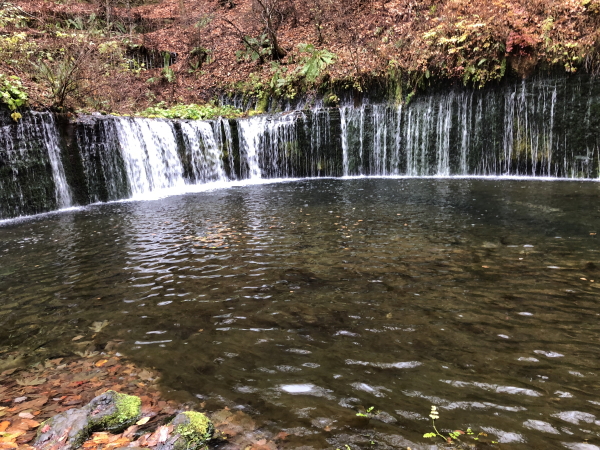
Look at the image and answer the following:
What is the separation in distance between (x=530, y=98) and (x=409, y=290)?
39.9ft

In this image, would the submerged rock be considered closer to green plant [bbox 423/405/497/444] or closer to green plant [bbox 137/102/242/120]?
green plant [bbox 423/405/497/444]

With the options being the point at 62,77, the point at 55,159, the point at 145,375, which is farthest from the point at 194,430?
the point at 62,77

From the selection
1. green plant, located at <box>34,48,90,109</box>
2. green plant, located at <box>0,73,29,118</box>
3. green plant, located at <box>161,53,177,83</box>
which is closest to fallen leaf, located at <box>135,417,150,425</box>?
green plant, located at <box>0,73,29,118</box>

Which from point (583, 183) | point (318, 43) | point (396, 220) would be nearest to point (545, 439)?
A: point (396, 220)

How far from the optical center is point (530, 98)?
13.1 meters

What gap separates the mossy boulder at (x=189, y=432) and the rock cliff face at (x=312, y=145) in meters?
10.9

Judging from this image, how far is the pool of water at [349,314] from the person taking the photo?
249cm

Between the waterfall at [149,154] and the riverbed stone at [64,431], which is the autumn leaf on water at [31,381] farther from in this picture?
the waterfall at [149,154]

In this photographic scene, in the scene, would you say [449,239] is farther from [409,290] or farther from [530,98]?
[530,98]

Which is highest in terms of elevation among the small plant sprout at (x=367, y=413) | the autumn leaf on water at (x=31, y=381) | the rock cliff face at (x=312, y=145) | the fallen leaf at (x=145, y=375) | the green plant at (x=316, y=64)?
the green plant at (x=316, y=64)

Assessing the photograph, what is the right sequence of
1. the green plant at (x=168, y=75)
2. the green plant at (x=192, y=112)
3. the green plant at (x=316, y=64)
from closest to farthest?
the green plant at (x=192, y=112) → the green plant at (x=316, y=64) → the green plant at (x=168, y=75)

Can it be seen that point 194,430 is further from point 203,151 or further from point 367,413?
point 203,151

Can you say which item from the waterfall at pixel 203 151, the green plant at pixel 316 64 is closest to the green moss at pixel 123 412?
the waterfall at pixel 203 151

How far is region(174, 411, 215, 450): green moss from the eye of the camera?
2.21 meters
